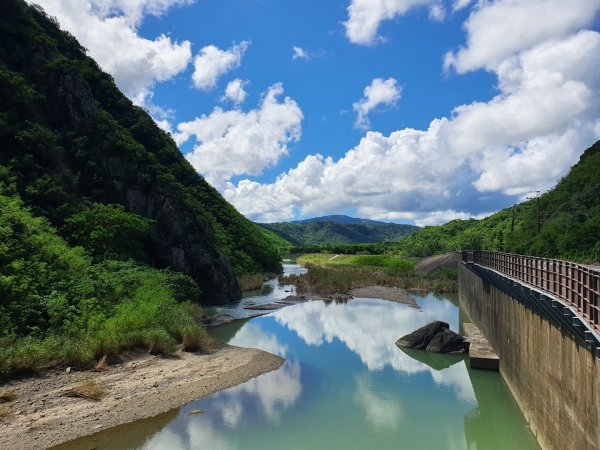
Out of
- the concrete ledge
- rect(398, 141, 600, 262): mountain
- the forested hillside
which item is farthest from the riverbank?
rect(398, 141, 600, 262): mountain

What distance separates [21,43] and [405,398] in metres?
51.9

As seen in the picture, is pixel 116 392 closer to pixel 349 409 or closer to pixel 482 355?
pixel 349 409

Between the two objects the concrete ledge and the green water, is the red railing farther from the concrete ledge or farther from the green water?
the concrete ledge

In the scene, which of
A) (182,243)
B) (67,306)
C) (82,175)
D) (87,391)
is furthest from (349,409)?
(82,175)

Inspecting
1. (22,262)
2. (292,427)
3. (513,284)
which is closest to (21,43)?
(22,262)

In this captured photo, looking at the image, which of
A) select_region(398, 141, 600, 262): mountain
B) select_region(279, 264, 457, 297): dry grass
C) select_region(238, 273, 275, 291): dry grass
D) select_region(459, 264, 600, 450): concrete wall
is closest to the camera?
select_region(459, 264, 600, 450): concrete wall

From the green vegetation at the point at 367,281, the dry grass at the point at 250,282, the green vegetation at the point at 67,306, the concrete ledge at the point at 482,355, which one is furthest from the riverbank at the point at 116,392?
the dry grass at the point at 250,282

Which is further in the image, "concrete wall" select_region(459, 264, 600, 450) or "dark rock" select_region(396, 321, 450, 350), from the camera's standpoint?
"dark rock" select_region(396, 321, 450, 350)

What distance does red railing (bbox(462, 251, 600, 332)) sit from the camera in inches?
430

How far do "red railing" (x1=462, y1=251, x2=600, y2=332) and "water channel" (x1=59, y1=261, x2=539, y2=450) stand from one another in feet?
20.3

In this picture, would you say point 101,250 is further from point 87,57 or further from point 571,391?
point 87,57

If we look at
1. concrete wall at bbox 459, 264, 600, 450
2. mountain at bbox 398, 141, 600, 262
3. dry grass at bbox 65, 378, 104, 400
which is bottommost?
dry grass at bbox 65, 378, 104, 400

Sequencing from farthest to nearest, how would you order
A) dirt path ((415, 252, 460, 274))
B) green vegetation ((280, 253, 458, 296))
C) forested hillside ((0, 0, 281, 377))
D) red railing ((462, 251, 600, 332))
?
1. dirt path ((415, 252, 460, 274))
2. green vegetation ((280, 253, 458, 296))
3. forested hillside ((0, 0, 281, 377))
4. red railing ((462, 251, 600, 332))

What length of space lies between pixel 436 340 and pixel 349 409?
1279 cm
